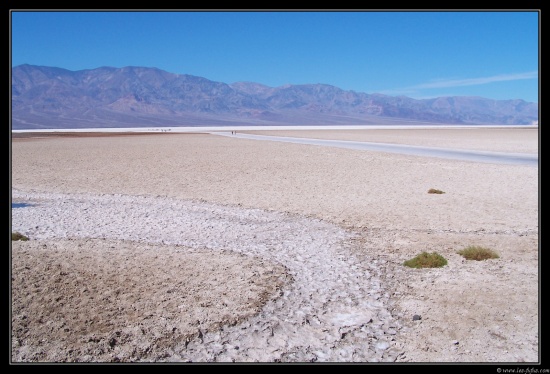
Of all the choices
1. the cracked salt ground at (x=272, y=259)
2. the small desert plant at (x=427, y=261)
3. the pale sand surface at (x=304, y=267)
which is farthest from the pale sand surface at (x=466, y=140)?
the small desert plant at (x=427, y=261)

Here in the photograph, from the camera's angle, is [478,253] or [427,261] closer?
[427,261]

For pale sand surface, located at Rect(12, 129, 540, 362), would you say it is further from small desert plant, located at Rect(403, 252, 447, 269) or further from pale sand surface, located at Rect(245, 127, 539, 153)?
pale sand surface, located at Rect(245, 127, 539, 153)

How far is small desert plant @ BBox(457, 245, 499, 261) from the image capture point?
8.04 m

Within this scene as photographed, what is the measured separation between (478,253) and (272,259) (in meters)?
3.48

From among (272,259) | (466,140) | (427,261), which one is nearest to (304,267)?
(272,259)

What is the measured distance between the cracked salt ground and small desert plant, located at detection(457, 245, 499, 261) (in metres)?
1.71

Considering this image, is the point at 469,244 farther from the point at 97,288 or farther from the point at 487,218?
the point at 97,288

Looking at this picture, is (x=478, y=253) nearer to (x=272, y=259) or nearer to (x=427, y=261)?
(x=427, y=261)

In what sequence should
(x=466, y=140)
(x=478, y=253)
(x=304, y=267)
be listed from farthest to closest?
(x=466, y=140), (x=478, y=253), (x=304, y=267)

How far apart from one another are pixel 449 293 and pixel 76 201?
11.2m

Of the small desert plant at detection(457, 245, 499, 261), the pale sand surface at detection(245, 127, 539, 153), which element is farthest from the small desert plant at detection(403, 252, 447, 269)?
the pale sand surface at detection(245, 127, 539, 153)

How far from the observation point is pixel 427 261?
7.74 metres
